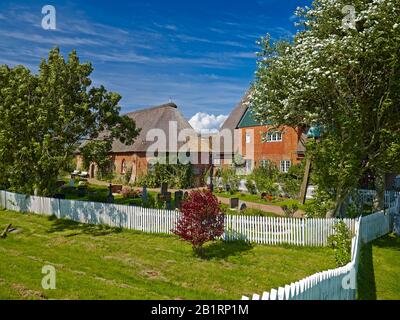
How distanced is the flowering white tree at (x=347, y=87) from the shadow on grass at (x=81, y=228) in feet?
34.6

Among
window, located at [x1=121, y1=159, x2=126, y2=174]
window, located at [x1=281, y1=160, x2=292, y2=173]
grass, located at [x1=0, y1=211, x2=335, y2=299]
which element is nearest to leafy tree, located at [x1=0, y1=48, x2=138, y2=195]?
grass, located at [x1=0, y1=211, x2=335, y2=299]

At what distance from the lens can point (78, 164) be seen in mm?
58312

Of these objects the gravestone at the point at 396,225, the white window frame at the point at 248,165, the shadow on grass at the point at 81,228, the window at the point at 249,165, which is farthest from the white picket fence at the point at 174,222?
the window at the point at 249,165

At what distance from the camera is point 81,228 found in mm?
18938

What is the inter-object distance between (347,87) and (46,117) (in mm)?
14608

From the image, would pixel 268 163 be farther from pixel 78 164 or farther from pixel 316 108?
pixel 78 164

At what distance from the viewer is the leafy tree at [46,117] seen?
62.2ft

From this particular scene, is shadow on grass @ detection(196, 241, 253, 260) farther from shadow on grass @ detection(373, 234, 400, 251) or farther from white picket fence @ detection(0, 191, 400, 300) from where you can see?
shadow on grass @ detection(373, 234, 400, 251)

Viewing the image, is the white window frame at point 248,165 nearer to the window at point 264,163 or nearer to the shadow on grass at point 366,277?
the window at point 264,163

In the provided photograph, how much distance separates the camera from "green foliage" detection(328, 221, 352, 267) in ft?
41.6

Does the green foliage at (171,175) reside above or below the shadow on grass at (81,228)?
above

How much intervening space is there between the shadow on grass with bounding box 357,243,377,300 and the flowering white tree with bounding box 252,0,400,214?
3196 millimetres

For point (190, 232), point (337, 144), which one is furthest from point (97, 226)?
point (337, 144)

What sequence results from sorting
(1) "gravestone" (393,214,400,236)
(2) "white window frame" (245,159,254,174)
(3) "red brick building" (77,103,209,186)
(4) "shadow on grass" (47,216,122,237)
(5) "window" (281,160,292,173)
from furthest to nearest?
(2) "white window frame" (245,159,254,174), (3) "red brick building" (77,103,209,186), (5) "window" (281,160,292,173), (1) "gravestone" (393,214,400,236), (4) "shadow on grass" (47,216,122,237)
